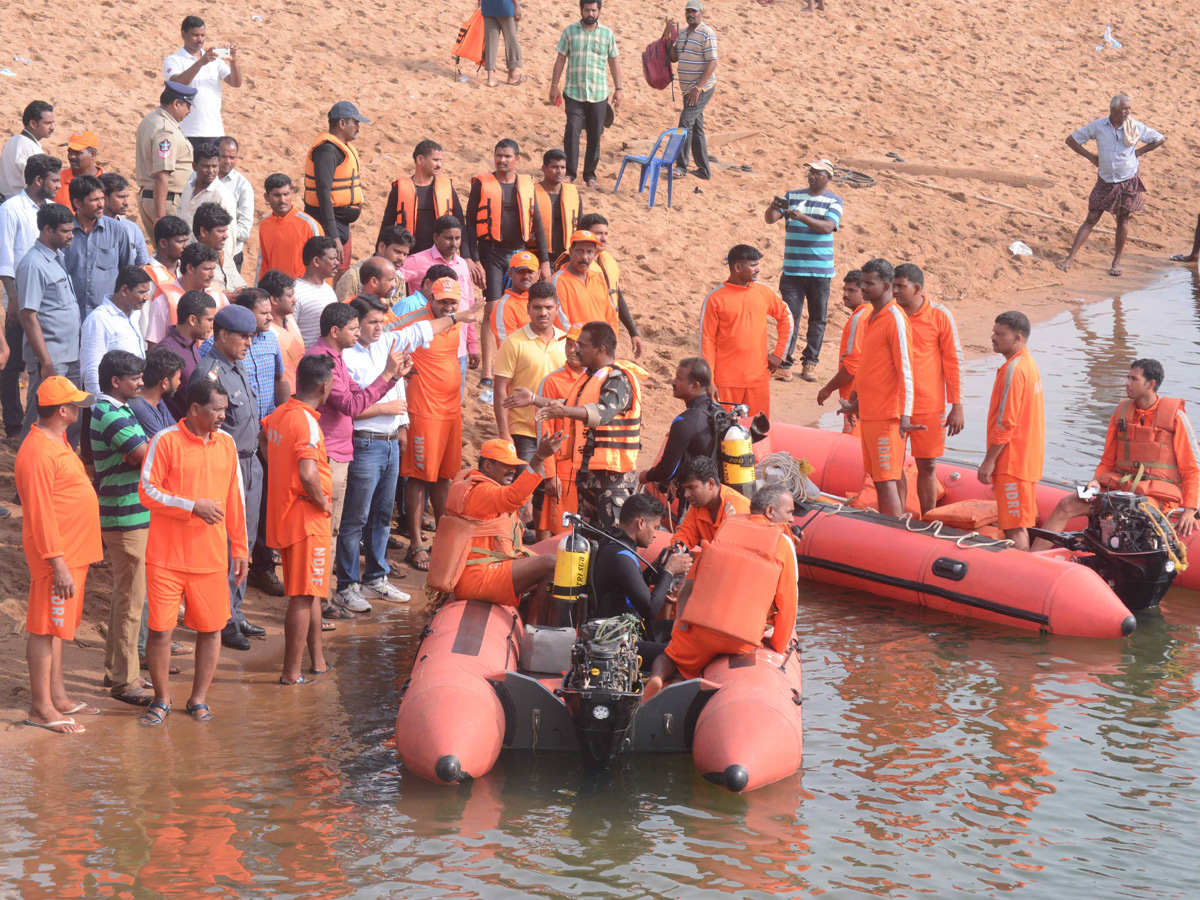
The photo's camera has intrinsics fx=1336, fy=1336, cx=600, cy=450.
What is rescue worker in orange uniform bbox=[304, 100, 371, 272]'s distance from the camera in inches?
389

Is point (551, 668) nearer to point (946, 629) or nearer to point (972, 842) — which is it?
point (972, 842)

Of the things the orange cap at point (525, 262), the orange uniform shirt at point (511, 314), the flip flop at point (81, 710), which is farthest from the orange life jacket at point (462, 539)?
the orange cap at point (525, 262)

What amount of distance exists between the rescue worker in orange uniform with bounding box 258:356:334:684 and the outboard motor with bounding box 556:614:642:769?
156cm

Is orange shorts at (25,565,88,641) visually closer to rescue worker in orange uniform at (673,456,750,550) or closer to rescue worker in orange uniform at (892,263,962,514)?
rescue worker in orange uniform at (673,456,750,550)

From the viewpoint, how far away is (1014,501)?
855cm

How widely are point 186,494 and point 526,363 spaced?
9.42 feet

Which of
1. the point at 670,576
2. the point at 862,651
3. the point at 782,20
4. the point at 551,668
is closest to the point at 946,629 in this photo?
the point at 862,651

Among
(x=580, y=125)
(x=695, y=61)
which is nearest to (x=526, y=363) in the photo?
(x=580, y=125)

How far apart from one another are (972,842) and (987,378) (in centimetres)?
868

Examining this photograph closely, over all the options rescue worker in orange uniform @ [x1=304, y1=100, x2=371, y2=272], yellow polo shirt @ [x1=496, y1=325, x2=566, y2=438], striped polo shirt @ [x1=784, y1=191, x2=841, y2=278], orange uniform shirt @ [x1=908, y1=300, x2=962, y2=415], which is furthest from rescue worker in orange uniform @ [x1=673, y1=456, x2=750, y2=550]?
striped polo shirt @ [x1=784, y1=191, x2=841, y2=278]

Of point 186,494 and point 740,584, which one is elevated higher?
point 186,494

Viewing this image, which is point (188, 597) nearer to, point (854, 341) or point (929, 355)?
point (929, 355)

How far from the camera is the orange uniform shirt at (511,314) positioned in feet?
29.9

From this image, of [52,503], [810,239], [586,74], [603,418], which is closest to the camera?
[52,503]
